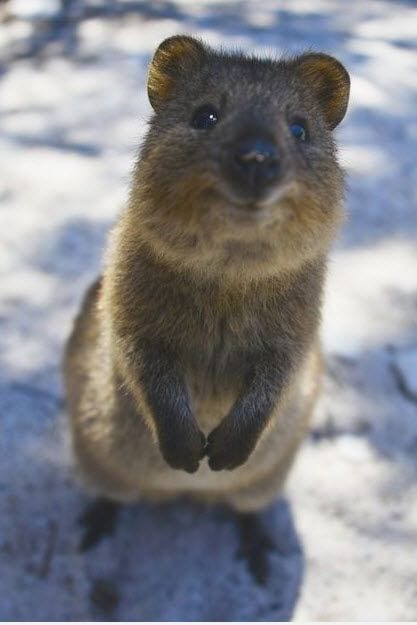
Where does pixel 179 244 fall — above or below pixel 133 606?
above

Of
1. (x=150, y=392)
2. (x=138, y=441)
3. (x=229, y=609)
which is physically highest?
(x=150, y=392)

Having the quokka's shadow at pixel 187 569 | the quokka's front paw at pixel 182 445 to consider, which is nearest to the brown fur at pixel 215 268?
the quokka's front paw at pixel 182 445

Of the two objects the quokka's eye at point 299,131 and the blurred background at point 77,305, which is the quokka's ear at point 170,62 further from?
the blurred background at point 77,305

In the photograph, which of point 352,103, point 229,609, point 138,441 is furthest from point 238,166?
point 352,103

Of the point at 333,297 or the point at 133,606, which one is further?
the point at 333,297

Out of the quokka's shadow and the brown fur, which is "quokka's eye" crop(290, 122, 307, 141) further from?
the quokka's shadow

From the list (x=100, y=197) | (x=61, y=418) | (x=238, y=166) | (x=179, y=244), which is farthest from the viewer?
(x=100, y=197)

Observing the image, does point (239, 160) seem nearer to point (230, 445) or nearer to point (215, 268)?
point (215, 268)

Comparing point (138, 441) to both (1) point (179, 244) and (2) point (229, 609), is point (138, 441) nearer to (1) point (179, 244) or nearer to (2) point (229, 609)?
(2) point (229, 609)
